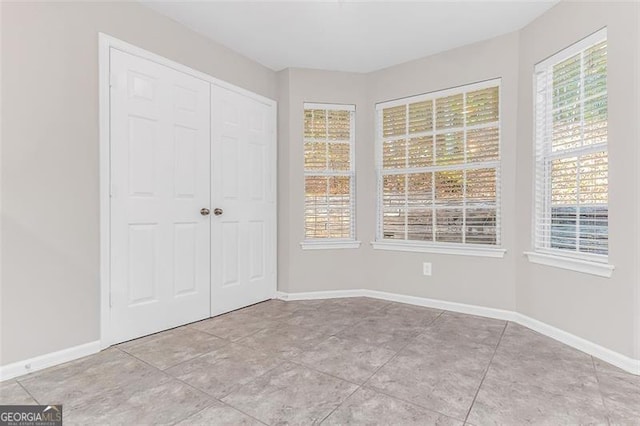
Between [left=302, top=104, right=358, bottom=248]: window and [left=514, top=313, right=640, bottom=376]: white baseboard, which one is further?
[left=302, top=104, right=358, bottom=248]: window

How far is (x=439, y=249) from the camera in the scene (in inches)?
132

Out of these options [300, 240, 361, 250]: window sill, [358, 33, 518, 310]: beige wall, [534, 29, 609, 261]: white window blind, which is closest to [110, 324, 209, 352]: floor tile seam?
[300, 240, 361, 250]: window sill

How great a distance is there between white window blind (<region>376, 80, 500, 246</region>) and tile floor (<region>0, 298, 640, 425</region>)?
995 mm

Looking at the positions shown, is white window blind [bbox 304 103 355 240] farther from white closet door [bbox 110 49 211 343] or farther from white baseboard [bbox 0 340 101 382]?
white baseboard [bbox 0 340 101 382]

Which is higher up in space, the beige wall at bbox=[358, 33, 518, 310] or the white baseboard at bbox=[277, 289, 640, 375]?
the beige wall at bbox=[358, 33, 518, 310]

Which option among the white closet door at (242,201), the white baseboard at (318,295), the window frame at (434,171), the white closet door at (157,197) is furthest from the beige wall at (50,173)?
the window frame at (434,171)

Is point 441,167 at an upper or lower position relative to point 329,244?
upper

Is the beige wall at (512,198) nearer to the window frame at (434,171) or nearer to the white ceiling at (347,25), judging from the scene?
the window frame at (434,171)

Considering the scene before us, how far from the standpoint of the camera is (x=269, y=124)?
3654mm

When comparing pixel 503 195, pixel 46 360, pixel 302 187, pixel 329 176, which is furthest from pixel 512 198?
pixel 46 360

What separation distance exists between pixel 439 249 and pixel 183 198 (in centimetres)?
247

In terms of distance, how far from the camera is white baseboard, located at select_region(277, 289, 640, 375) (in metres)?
2.12

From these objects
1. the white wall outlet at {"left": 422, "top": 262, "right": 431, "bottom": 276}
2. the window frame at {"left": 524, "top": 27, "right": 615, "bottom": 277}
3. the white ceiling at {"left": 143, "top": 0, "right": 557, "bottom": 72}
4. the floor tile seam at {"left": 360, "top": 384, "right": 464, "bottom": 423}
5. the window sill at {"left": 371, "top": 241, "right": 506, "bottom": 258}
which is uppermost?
the white ceiling at {"left": 143, "top": 0, "right": 557, "bottom": 72}

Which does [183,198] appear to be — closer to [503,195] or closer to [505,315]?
[503,195]
